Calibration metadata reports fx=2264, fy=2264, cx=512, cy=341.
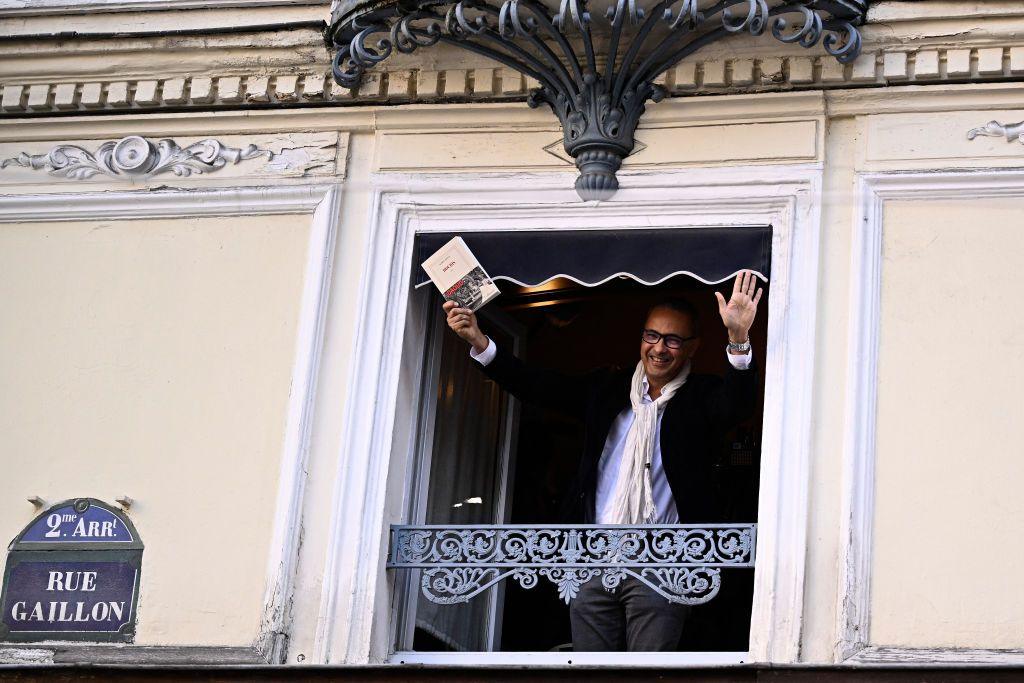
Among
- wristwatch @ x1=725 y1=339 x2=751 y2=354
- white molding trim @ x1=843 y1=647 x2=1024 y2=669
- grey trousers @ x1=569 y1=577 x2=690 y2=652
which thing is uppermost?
wristwatch @ x1=725 y1=339 x2=751 y2=354

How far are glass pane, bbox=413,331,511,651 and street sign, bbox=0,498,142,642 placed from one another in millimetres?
1122

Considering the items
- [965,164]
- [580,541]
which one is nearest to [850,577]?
[580,541]

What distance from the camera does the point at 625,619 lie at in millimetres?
8422

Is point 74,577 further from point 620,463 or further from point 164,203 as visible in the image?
point 620,463

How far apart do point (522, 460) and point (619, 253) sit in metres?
1.65

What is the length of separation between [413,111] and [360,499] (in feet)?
5.23

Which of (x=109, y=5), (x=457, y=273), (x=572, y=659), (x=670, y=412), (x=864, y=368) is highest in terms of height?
(x=109, y=5)

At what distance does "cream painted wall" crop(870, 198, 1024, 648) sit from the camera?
7762mm

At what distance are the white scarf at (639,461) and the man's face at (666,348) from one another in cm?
5

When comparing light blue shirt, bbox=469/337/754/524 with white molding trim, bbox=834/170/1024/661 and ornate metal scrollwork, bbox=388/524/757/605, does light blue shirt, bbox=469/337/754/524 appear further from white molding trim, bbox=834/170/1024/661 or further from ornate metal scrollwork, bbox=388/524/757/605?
white molding trim, bbox=834/170/1024/661

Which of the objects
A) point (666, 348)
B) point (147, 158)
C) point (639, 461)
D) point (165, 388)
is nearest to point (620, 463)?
point (639, 461)

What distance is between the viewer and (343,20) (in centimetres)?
869

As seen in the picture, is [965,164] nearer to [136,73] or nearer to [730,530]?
[730,530]

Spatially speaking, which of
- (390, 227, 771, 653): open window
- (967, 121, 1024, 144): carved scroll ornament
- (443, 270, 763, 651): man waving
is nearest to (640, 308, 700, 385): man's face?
(443, 270, 763, 651): man waving
